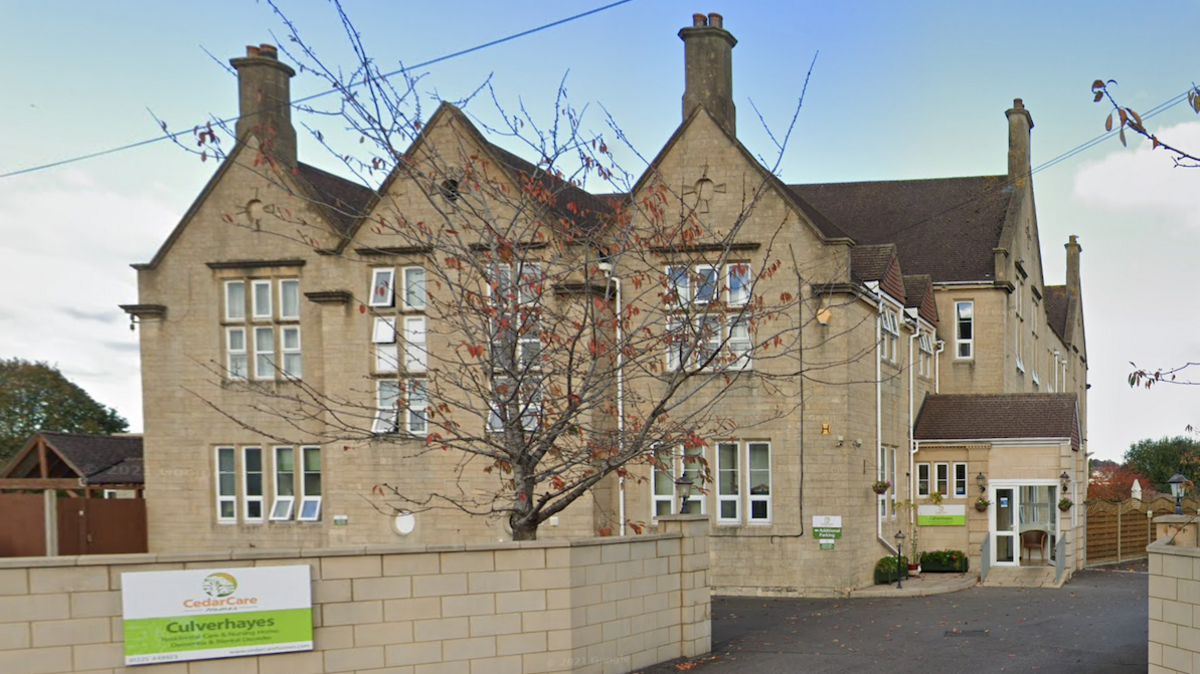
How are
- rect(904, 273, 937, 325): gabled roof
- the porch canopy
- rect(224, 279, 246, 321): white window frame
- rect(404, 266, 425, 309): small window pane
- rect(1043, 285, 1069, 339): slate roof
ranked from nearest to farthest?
rect(404, 266, 425, 309): small window pane
rect(224, 279, 246, 321): white window frame
the porch canopy
rect(904, 273, 937, 325): gabled roof
rect(1043, 285, 1069, 339): slate roof

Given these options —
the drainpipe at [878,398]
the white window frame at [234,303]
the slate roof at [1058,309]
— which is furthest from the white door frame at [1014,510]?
the slate roof at [1058,309]

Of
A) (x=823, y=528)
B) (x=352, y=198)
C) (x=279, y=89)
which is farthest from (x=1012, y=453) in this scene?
(x=279, y=89)

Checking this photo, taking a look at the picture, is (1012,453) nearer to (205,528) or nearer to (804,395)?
(804,395)

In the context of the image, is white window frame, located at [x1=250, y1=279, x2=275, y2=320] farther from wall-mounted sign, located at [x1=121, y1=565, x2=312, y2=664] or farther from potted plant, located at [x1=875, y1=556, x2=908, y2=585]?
wall-mounted sign, located at [x1=121, y1=565, x2=312, y2=664]

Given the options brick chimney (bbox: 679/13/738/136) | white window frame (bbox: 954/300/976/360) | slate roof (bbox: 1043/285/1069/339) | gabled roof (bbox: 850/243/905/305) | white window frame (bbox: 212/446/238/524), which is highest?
slate roof (bbox: 1043/285/1069/339)

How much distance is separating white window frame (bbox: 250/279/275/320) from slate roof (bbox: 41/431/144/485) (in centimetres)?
697

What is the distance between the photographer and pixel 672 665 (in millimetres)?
15320

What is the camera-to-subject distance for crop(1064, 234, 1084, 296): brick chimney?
5188 cm

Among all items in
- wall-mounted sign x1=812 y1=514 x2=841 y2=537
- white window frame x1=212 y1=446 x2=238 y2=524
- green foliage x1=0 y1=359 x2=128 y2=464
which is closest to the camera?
wall-mounted sign x1=812 y1=514 x2=841 y2=537

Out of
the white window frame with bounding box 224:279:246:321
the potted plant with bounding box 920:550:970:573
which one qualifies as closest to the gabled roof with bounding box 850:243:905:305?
the potted plant with bounding box 920:550:970:573

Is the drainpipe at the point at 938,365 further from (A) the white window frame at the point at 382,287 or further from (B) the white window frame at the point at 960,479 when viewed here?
(A) the white window frame at the point at 382,287

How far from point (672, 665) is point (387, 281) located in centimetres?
1408

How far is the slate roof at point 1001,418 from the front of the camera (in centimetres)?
2875

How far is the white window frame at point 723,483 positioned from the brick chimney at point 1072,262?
3323 cm
